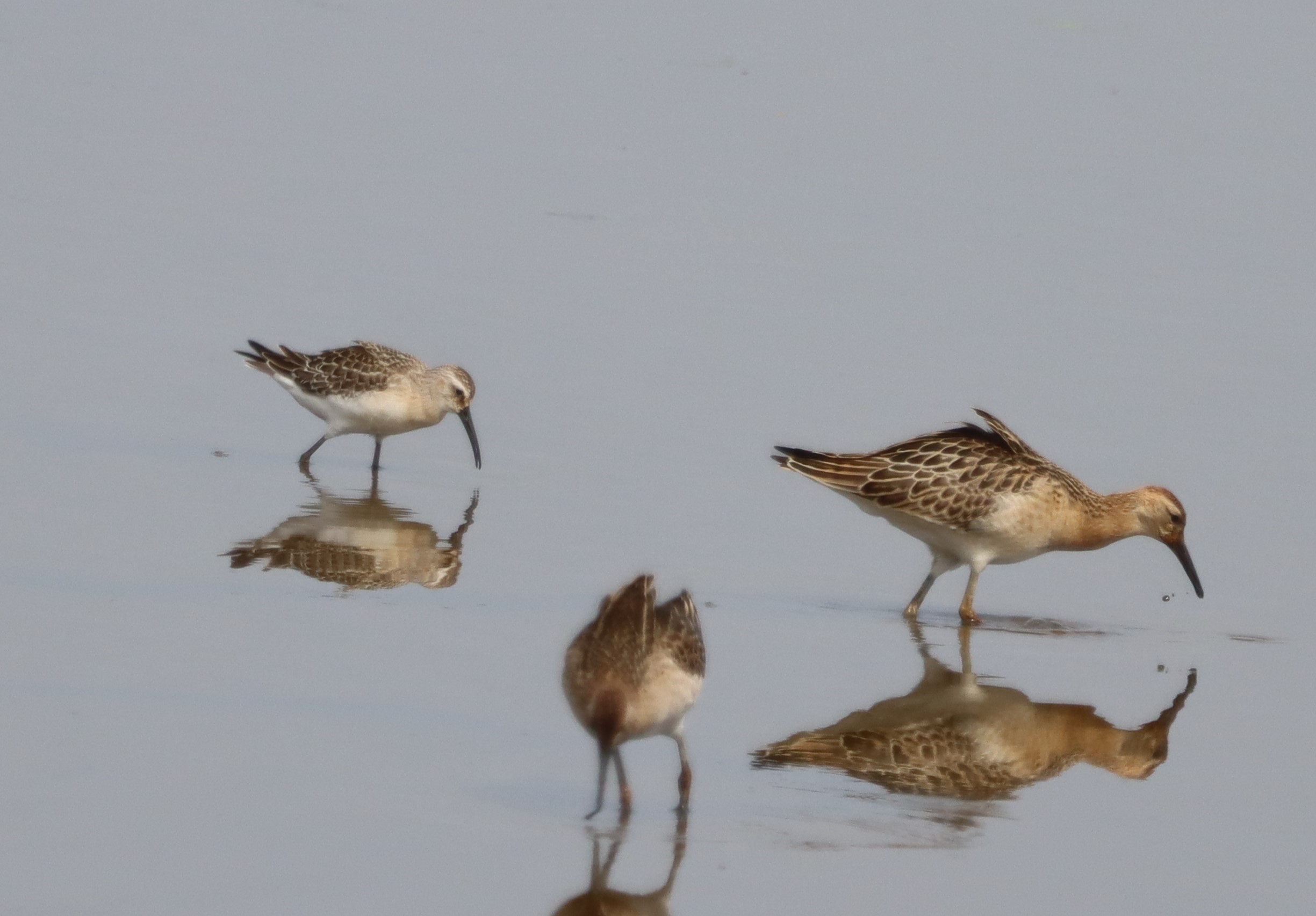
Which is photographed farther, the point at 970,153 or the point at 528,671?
the point at 970,153

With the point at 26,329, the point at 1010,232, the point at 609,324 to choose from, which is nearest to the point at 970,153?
the point at 1010,232

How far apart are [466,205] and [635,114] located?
4.59 m

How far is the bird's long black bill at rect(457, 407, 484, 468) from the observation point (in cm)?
1633

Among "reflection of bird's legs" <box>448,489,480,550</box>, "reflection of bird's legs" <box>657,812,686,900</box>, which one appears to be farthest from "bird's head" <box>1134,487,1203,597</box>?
"reflection of bird's legs" <box>657,812,686,900</box>

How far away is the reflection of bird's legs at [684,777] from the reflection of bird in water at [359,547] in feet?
12.1

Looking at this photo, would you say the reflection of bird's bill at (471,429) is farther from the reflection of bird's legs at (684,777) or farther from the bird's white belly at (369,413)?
the reflection of bird's legs at (684,777)

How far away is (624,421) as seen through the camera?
16734 mm

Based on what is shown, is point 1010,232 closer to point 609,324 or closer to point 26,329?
point 609,324

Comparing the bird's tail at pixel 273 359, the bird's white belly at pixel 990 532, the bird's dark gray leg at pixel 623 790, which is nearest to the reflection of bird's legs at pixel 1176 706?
the bird's white belly at pixel 990 532

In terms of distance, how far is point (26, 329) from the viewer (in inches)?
682

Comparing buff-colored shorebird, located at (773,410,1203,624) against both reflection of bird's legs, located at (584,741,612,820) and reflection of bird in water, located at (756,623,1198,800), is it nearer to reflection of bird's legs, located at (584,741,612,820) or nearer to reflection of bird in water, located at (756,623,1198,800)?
reflection of bird in water, located at (756,623,1198,800)

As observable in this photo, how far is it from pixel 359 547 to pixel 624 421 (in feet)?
11.2

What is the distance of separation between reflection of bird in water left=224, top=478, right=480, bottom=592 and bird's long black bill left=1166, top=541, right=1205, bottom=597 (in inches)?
174

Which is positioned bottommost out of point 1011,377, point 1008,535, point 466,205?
point 1008,535
